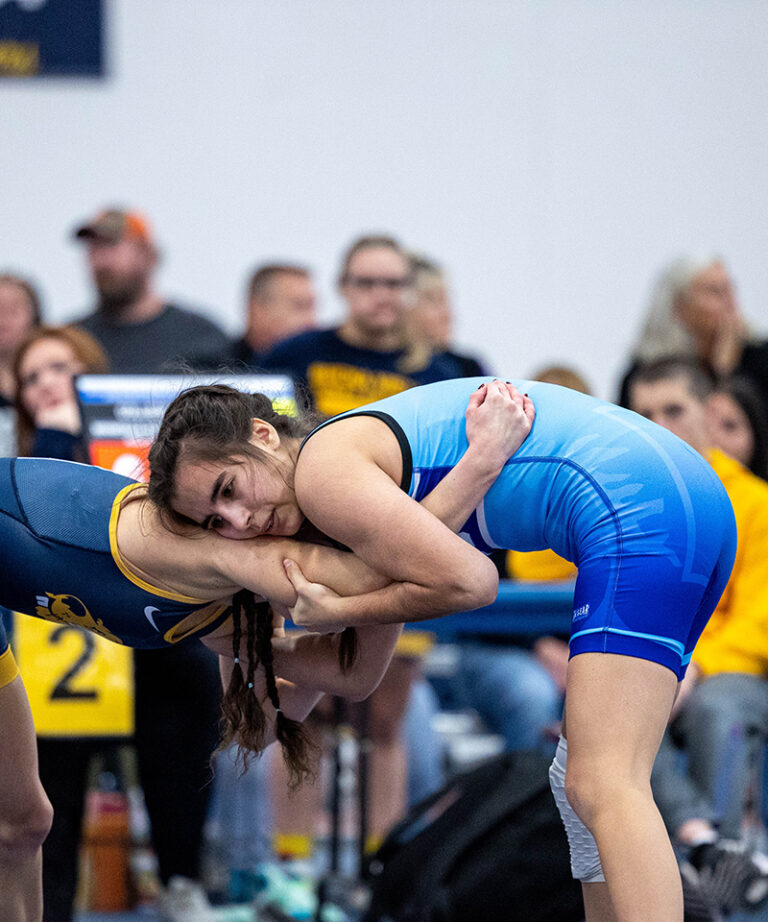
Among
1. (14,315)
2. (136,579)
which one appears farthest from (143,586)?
(14,315)

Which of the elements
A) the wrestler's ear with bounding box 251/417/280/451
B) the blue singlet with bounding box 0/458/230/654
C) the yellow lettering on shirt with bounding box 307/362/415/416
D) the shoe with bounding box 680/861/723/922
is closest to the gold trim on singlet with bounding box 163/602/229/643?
the blue singlet with bounding box 0/458/230/654

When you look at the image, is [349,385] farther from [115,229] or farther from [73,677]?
[73,677]

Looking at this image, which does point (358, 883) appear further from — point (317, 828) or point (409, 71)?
point (409, 71)

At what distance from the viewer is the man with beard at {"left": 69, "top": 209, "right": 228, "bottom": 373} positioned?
4.84 m

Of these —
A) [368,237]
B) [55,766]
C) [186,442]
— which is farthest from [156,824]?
[368,237]

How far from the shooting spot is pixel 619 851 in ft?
6.23

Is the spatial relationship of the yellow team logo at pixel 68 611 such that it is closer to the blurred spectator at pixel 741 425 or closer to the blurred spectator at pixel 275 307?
the blurred spectator at pixel 741 425

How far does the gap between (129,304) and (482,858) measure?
276cm

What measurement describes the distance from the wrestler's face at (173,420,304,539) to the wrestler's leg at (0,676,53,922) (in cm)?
53

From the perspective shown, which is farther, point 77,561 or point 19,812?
point 19,812

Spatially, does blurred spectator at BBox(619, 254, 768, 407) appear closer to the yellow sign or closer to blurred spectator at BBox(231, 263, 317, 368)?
blurred spectator at BBox(231, 263, 317, 368)

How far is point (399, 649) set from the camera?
378 cm

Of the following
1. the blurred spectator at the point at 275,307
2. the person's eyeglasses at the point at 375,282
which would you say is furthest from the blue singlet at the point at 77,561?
the blurred spectator at the point at 275,307

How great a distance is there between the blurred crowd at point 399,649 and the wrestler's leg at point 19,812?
572mm
